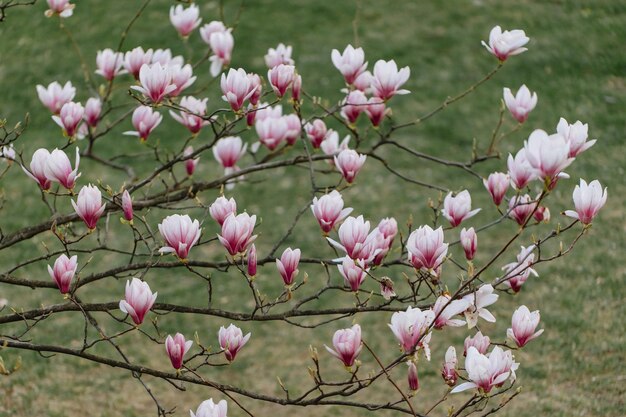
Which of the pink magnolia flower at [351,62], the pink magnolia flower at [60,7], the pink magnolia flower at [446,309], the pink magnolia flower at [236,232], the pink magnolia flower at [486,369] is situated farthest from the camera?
the pink magnolia flower at [60,7]

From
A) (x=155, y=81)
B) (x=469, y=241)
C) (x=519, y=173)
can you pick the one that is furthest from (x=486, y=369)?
(x=155, y=81)

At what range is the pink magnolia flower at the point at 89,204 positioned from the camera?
2826 millimetres

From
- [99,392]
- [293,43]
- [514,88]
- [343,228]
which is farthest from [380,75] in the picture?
[293,43]

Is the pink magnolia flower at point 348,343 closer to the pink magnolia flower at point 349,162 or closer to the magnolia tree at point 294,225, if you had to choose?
the magnolia tree at point 294,225

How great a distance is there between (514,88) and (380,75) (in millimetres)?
5318

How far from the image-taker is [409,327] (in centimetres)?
261

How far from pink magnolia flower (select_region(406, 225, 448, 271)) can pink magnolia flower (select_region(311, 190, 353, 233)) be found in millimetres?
295

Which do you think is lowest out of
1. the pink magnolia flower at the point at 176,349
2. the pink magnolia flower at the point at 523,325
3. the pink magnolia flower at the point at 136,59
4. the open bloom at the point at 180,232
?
the pink magnolia flower at the point at 176,349

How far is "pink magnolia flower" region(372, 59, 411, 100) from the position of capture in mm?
3494

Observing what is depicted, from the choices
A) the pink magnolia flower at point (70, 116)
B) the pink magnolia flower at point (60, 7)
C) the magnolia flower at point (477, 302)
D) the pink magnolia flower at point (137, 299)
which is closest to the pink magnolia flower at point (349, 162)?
the magnolia flower at point (477, 302)

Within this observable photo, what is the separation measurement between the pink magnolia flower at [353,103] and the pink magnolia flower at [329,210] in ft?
2.49

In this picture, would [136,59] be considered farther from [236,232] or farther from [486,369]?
[486,369]

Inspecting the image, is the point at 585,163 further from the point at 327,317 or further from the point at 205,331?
the point at 205,331

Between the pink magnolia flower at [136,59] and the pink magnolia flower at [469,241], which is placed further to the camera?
the pink magnolia flower at [136,59]
